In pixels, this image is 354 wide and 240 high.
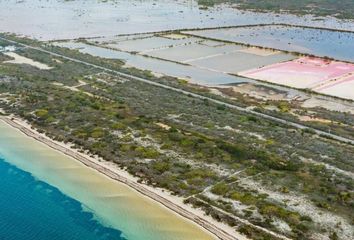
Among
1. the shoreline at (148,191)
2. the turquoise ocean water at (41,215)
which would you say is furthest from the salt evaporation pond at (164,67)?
the turquoise ocean water at (41,215)

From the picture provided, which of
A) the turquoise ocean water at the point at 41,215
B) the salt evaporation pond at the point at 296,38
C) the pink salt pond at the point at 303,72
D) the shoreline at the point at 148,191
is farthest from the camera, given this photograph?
the salt evaporation pond at the point at 296,38

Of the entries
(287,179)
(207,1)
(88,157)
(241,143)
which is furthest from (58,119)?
(207,1)

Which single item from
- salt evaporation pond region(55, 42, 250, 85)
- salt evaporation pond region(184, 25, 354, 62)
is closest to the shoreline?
salt evaporation pond region(55, 42, 250, 85)

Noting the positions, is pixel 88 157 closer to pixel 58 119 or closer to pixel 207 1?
pixel 58 119

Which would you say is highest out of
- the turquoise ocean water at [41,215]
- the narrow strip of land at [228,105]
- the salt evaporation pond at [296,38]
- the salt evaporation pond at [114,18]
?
the salt evaporation pond at [114,18]

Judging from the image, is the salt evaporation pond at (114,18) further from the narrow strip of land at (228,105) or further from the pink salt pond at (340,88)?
the pink salt pond at (340,88)

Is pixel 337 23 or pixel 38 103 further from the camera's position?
pixel 337 23
